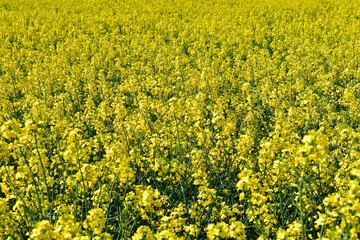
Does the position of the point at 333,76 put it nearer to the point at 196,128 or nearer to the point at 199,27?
the point at 196,128

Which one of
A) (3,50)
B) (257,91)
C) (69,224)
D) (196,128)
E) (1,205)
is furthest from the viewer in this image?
(3,50)

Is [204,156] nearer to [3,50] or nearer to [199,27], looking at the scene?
[3,50]

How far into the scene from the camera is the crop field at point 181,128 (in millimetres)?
3230

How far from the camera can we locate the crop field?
3230 millimetres

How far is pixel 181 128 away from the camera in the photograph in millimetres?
5641

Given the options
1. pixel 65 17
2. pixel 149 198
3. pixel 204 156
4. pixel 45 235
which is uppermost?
pixel 65 17

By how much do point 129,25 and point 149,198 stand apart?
17.3m

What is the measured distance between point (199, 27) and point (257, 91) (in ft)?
35.0

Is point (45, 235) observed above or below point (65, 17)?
below

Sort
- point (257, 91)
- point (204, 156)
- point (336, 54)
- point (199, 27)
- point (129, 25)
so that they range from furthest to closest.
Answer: point (129, 25)
point (199, 27)
point (336, 54)
point (257, 91)
point (204, 156)

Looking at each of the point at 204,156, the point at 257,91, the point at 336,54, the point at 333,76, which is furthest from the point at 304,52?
the point at 204,156

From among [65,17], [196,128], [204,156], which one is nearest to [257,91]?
[196,128]

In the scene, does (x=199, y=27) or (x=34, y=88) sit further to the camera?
(x=199, y=27)

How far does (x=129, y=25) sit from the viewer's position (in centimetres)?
1878
